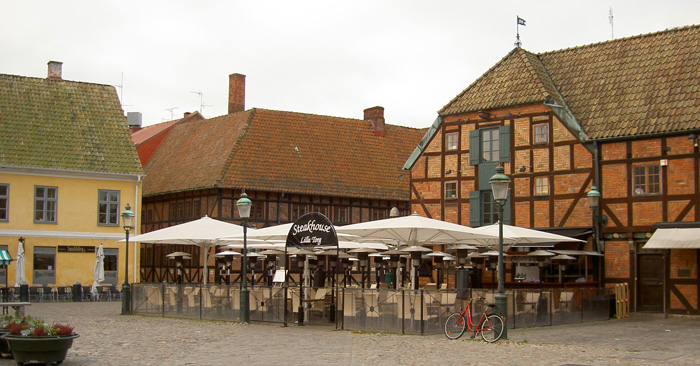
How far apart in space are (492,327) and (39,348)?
8.35 meters

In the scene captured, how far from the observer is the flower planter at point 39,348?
43.4 ft

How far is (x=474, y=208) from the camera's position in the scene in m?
30.6

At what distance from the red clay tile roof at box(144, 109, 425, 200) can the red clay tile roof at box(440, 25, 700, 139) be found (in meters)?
12.0

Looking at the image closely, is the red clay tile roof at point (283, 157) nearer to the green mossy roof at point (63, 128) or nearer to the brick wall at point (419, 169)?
the green mossy roof at point (63, 128)

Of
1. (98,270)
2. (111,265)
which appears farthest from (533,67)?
(111,265)

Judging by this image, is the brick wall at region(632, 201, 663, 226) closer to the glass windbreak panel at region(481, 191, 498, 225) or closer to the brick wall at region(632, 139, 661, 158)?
the brick wall at region(632, 139, 661, 158)

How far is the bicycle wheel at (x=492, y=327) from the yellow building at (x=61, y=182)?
76.4ft

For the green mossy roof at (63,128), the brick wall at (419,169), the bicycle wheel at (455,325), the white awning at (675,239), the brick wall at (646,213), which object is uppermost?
the green mossy roof at (63,128)

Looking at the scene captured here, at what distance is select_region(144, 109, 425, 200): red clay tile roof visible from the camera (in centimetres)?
4122

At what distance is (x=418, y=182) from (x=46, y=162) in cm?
1535

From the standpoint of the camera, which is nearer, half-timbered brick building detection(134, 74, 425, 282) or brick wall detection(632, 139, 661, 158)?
brick wall detection(632, 139, 661, 158)

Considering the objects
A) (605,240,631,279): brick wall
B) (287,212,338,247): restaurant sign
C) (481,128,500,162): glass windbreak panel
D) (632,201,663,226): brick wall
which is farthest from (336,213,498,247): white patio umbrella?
(481,128,500,162): glass windbreak panel

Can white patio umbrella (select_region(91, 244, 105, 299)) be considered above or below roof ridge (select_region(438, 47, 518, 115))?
below

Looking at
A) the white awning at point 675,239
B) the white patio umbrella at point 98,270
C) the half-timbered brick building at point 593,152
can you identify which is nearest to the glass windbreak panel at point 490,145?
the half-timbered brick building at point 593,152
